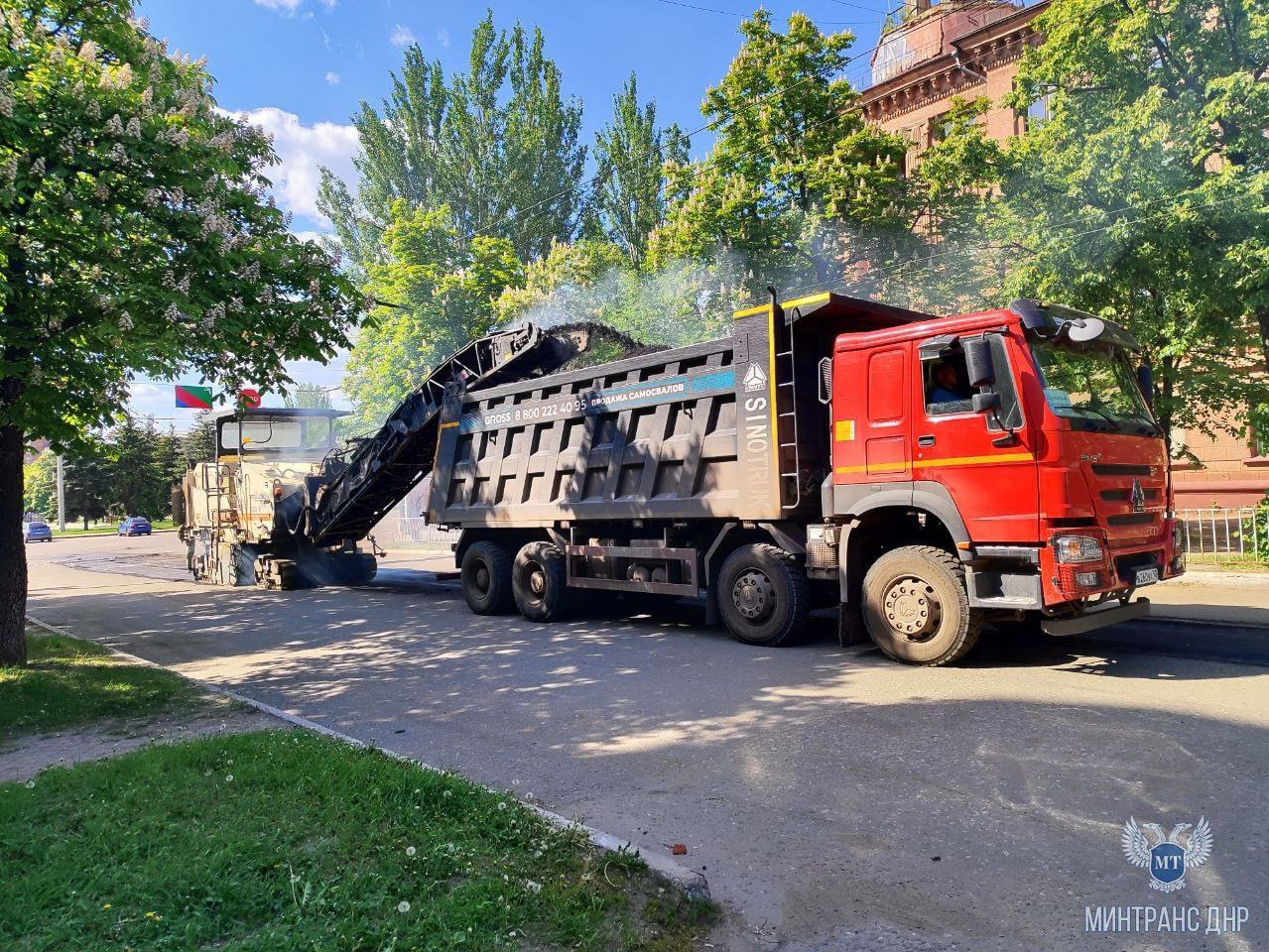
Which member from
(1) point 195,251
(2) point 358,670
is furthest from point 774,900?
(1) point 195,251

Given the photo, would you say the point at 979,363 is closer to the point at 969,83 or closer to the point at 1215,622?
the point at 1215,622

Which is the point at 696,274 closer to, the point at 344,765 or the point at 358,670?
the point at 358,670

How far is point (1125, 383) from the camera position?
315 inches

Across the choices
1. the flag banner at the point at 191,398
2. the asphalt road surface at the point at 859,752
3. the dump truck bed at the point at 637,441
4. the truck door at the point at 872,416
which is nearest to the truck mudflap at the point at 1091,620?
the asphalt road surface at the point at 859,752

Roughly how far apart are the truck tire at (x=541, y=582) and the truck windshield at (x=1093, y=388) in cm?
632

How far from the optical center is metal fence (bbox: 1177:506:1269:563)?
14.2m

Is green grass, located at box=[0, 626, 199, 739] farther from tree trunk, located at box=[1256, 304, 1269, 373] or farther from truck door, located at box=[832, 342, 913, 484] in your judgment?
tree trunk, located at box=[1256, 304, 1269, 373]

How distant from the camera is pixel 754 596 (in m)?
8.88

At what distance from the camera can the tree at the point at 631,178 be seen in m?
30.7

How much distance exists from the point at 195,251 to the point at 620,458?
16.2 feet

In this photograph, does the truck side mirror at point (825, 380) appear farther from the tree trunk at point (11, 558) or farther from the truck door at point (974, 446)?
the tree trunk at point (11, 558)

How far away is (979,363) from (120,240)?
700cm

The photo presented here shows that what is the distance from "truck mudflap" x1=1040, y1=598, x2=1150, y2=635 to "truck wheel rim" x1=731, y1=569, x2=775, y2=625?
A: 8.54ft

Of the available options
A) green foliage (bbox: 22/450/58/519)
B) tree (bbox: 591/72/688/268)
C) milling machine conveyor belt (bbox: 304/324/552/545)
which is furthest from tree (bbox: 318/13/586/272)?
green foliage (bbox: 22/450/58/519)
